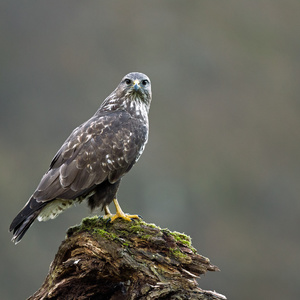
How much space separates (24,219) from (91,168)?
2.79 feet

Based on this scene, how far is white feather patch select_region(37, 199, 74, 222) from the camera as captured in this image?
484 cm

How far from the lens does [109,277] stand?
443 centimetres

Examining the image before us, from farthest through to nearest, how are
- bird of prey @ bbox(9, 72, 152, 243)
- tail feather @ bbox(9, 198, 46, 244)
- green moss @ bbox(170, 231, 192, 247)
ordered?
bird of prey @ bbox(9, 72, 152, 243) → tail feather @ bbox(9, 198, 46, 244) → green moss @ bbox(170, 231, 192, 247)

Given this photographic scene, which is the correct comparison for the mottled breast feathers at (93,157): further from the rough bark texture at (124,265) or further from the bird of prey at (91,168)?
the rough bark texture at (124,265)

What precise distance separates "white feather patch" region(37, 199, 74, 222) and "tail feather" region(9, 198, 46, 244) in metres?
0.14

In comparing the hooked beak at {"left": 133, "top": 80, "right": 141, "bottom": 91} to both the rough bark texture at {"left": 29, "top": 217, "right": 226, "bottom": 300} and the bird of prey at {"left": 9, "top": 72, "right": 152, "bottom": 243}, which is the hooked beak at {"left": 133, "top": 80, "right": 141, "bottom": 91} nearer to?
the bird of prey at {"left": 9, "top": 72, "right": 152, "bottom": 243}

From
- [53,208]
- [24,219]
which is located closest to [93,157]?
[53,208]

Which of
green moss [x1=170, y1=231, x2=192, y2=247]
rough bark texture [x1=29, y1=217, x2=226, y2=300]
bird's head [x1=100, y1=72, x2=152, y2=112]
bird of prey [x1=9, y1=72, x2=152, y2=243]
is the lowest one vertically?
rough bark texture [x1=29, y1=217, x2=226, y2=300]

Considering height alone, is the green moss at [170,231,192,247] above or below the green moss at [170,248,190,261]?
above

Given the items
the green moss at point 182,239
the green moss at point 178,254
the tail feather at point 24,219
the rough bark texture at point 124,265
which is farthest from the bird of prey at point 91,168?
the green moss at point 178,254

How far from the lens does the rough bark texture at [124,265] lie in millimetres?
3975

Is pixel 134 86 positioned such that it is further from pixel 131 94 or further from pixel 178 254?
pixel 178 254

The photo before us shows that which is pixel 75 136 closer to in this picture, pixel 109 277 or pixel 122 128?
pixel 122 128

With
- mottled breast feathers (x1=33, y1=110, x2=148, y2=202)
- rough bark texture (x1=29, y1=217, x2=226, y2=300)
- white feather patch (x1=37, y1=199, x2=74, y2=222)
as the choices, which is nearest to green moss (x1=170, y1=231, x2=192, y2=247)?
rough bark texture (x1=29, y1=217, x2=226, y2=300)
